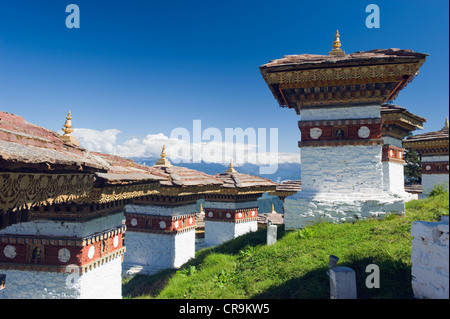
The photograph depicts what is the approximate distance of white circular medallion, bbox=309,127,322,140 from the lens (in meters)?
8.14

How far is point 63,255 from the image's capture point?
600 cm

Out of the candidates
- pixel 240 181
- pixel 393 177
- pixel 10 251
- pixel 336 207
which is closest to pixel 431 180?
pixel 393 177

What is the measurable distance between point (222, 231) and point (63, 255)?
9499 millimetres

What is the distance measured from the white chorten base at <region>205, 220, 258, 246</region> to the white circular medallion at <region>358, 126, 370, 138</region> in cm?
840

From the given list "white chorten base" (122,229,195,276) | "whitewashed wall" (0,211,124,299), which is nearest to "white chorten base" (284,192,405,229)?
"whitewashed wall" (0,211,124,299)

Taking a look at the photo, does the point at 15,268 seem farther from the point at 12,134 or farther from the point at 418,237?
the point at 418,237

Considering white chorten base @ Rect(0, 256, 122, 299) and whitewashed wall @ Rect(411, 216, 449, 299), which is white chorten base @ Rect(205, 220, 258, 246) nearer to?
white chorten base @ Rect(0, 256, 122, 299)

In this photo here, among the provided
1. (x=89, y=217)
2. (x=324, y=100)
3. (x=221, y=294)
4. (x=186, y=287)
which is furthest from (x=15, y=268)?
(x=324, y=100)

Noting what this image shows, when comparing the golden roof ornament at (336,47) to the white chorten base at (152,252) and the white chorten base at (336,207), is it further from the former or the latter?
the white chorten base at (152,252)

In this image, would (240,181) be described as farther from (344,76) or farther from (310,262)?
(310,262)

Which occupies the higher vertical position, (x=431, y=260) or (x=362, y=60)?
(x=362, y=60)

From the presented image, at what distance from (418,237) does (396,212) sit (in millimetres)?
4156

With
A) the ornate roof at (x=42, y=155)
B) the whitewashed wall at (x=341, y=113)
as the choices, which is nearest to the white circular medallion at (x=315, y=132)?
the whitewashed wall at (x=341, y=113)

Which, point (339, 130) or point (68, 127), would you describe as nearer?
point (68, 127)
